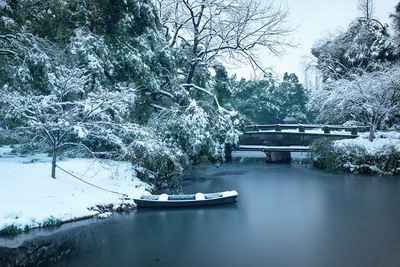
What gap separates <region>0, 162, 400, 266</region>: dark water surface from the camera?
677 cm

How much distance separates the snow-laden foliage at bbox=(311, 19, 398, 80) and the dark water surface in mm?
14070

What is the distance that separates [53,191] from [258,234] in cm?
697

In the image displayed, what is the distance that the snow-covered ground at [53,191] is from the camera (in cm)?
886

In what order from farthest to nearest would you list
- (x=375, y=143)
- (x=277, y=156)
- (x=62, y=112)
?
(x=277, y=156), (x=375, y=143), (x=62, y=112)

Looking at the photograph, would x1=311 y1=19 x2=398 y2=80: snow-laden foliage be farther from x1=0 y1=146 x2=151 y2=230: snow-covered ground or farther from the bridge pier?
x1=0 y1=146 x2=151 y2=230: snow-covered ground

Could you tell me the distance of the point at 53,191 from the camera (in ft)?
33.5

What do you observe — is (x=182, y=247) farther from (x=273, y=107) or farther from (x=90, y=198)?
(x=273, y=107)

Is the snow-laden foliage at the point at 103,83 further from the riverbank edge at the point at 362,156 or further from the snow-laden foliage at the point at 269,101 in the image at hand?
the snow-laden foliage at the point at 269,101

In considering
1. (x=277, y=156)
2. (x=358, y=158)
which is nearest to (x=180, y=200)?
(x=358, y=158)

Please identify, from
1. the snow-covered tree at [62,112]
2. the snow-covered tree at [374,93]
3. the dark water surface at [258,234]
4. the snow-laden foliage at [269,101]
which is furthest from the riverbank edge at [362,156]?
the snow-laden foliage at [269,101]

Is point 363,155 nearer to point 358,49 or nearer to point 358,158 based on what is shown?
point 358,158

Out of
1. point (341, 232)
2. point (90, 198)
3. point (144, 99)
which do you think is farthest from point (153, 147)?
point (341, 232)

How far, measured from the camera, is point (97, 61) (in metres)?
14.2

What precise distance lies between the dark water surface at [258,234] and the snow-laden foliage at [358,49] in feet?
46.2
